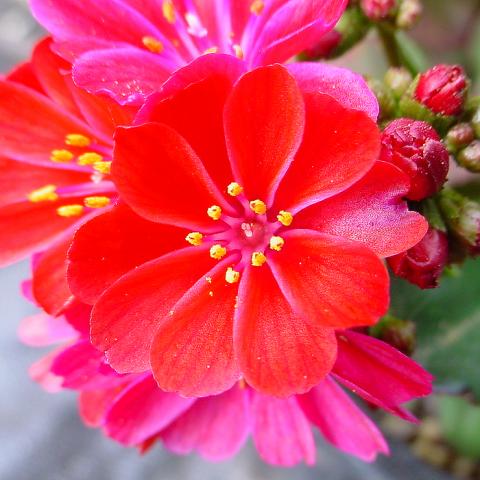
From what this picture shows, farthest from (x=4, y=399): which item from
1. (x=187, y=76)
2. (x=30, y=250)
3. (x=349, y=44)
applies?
(x=187, y=76)

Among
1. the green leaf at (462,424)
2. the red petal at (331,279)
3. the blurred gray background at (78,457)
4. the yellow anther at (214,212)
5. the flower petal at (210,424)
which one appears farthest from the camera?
the blurred gray background at (78,457)

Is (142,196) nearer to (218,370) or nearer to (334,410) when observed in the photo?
(218,370)

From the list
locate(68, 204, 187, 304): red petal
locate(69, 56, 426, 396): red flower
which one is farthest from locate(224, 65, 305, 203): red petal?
locate(68, 204, 187, 304): red petal

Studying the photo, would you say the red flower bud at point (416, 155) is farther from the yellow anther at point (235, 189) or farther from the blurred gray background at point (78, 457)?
the blurred gray background at point (78, 457)

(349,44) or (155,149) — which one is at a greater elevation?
(155,149)

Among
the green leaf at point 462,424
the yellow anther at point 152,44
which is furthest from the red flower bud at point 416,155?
the green leaf at point 462,424

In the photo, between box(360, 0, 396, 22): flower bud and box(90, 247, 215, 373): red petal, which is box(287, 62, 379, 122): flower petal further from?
box(360, 0, 396, 22): flower bud
